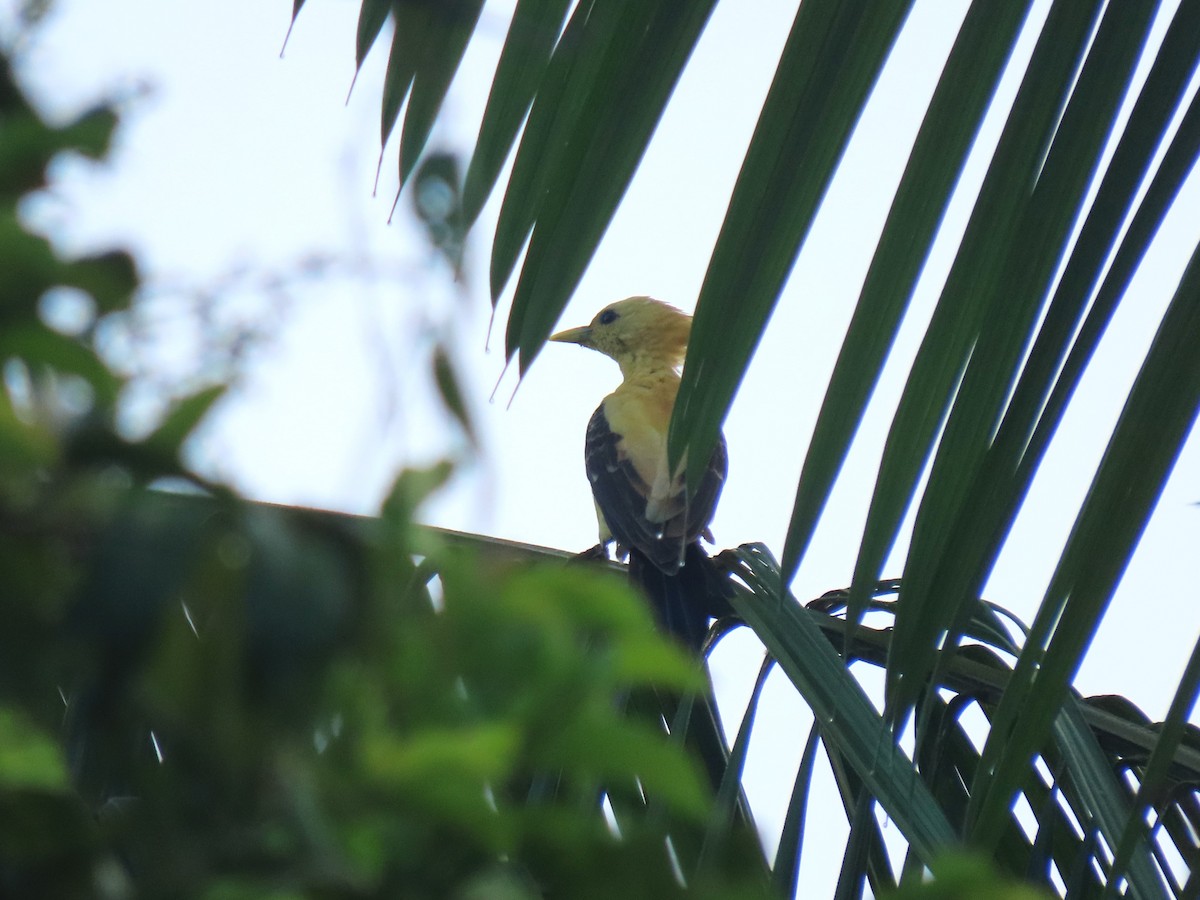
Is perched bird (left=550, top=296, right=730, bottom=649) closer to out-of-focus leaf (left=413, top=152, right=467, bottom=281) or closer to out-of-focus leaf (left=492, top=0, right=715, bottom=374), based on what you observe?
out-of-focus leaf (left=492, top=0, right=715, bottom=374)

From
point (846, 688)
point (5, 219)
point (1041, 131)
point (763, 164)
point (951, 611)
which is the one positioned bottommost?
point (846, 688)

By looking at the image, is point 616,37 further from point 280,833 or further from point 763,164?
point 280,833

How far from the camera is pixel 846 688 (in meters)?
1.65

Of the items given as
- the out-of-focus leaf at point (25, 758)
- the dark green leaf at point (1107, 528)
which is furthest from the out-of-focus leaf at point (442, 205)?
the dark green leaf at point (1107, 528)

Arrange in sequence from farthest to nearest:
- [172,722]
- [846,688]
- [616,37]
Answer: [846,688]
[616,37]
[172,722]

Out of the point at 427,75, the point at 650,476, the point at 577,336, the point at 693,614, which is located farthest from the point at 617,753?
the point at 577,336

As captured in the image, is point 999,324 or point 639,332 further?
point 639,332

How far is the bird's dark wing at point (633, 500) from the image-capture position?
3785mm

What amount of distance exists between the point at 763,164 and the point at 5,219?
3.22ft

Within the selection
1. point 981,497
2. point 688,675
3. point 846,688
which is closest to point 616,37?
point 981,497

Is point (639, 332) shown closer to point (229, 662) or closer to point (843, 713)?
point (843, 713)

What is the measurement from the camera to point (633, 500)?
4516mm

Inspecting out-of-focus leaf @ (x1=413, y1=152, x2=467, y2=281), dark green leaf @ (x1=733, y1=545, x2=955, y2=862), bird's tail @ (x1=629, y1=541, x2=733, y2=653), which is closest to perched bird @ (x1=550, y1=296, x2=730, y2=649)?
bird's tail @ (x1=629, y1=541, x2=733, y2=653)

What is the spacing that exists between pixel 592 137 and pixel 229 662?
997mm
